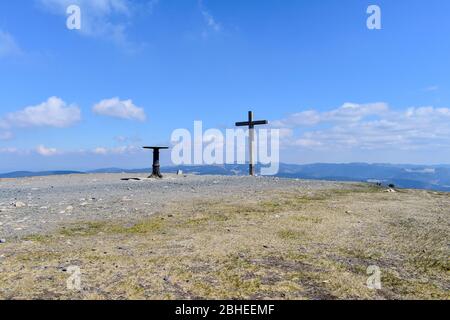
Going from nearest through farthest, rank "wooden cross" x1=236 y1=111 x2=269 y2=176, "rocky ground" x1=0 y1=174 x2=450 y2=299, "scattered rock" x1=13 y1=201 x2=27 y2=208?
"rocky ground" x1=0 y1=174 x2=450 y2=299 < "scattered rock" x1=13 y1=201 x2=27 y2=208 < "wooden cross" x1=236 y1=111 x2=269 y2=176

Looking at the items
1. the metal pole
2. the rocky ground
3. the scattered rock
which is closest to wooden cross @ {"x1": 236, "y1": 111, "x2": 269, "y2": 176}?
the metal pole

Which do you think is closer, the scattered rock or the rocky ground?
the rocky ground

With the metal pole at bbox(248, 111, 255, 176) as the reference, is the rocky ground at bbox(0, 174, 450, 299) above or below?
below

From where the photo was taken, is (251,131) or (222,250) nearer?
(222,250)

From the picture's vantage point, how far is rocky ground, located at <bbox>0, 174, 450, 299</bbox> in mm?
5914

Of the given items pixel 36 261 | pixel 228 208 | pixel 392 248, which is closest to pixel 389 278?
pixel 392 248

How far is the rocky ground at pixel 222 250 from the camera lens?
19.4 feet

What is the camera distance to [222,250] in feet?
26.5

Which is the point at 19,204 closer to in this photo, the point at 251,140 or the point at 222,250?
the point at 222,250

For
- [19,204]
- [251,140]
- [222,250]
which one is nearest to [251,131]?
[251,140]

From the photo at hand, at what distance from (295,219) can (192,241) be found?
13.9ft

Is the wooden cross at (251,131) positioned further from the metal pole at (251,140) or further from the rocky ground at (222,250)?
the rocky ground at (222,250)

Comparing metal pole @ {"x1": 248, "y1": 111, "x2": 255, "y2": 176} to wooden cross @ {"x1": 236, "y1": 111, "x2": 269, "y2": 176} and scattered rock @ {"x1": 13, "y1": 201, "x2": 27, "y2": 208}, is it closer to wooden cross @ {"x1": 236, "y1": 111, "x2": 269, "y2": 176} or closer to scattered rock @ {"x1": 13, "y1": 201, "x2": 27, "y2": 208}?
wooden cross @ {"x1": 236, "y1": 111, "x2": 269, "y2": 176}

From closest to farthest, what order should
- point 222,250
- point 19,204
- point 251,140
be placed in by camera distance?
point 222,250, point 19,204, point 251,140
